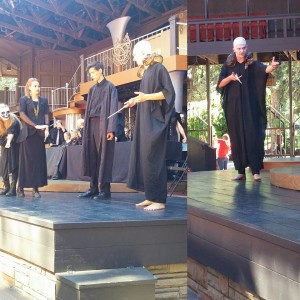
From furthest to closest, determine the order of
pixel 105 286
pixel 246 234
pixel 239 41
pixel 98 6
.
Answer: pixel 239 41 < pixel 246 234 < pixel 98 6 < pixel 105 286

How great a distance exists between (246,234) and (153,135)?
30 cm

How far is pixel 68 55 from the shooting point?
42.9 inches

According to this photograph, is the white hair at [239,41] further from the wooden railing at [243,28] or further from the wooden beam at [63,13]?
the wooden beam at [63,13]

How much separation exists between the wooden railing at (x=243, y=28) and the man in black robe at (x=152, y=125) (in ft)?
1.05

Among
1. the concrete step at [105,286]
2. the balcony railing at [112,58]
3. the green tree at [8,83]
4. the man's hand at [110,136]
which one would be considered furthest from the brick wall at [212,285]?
the green tree at [8,83]

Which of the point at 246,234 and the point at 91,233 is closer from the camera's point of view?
the point at 91,233

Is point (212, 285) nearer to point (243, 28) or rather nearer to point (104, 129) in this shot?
point (104, 129)

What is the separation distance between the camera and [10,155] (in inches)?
44.7

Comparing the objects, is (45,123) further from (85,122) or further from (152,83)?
(152,83)

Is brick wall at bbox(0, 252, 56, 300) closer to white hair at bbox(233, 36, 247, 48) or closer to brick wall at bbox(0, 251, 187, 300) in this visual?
brick wall at bbox(0, 251, 187, 300)

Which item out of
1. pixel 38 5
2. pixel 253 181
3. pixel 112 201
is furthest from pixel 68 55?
pixel 253 181

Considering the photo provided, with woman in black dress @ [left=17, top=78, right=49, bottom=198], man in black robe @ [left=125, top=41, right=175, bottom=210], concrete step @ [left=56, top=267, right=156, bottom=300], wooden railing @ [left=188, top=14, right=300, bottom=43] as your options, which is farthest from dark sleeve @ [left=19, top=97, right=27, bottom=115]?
wooden railing @ [left=188, top=14, right=300, bottom=43]

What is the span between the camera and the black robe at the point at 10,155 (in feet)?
3.66

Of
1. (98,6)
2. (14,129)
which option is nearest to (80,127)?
(14,129)
